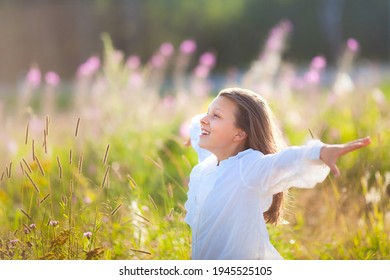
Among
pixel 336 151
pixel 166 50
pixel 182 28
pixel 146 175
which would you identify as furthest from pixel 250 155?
pixel 182 28

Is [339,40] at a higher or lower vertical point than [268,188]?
higher

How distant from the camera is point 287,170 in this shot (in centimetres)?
216

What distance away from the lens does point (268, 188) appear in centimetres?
225

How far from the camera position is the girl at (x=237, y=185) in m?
2.30

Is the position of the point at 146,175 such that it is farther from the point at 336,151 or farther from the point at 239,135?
the point at 336,151

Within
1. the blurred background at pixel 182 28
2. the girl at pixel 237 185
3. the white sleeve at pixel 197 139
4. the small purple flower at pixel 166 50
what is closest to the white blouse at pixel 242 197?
the girl at pixel 237 185

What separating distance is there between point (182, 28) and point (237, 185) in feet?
48.3

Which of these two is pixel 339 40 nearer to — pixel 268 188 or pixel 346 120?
pixel 346 120

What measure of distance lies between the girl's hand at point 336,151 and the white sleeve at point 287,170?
0.02 metres

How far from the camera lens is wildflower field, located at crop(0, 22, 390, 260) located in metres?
2.69
